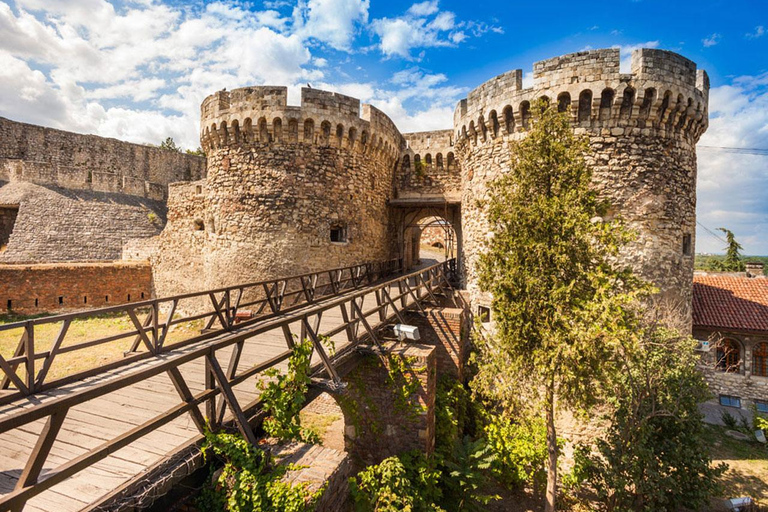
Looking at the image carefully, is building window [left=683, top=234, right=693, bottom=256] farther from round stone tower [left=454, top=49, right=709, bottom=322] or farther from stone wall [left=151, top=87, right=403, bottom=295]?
stone wall [left=151, top=87, right=403, bottom=295]

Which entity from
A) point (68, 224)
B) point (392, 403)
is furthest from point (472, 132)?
point (68, 224)

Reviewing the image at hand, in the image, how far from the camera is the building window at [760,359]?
44.4ft

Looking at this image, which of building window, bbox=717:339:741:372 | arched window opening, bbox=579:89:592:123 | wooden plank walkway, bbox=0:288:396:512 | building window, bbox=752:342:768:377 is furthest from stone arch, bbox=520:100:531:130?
building window, bbox=752:342:768:377

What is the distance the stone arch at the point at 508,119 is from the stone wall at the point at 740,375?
11537mm

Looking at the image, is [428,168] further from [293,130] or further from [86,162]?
[86,162]

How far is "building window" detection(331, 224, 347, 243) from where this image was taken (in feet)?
39.0

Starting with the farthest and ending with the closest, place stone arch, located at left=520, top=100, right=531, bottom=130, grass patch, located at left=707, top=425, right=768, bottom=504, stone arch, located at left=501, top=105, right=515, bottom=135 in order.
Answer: stone arch, located at left=501, top=105, right=515, bottom=135
stone arch, located at left=520, top=100, right=531, bottom=130
grass patch, located at left=707, top=425, right=768, bottom=504

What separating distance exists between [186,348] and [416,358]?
415 centimetres

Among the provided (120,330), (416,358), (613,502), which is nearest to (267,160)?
(416,358)

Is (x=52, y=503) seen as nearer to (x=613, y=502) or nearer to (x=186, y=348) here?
(x=186, y=348)

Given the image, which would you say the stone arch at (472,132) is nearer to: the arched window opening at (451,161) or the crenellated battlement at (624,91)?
the crenellated battlement at (624,91)

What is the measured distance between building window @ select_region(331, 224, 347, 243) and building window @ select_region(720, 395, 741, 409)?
16121 millimetres

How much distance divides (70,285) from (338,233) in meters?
11.9

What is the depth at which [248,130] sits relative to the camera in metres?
10.8
